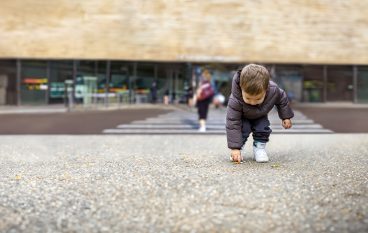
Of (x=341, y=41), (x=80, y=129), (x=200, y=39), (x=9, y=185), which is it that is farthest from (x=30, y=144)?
(x=341, y=41)

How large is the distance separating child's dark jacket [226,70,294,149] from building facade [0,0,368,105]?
17.8m

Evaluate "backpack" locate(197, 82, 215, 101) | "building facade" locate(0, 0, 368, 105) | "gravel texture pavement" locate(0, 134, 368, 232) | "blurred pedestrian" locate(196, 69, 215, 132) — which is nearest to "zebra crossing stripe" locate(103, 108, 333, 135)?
"blurred pedestrian" locate(196, 69, 215, 132)

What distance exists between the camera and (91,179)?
441 centimetres

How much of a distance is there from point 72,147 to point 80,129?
479cm

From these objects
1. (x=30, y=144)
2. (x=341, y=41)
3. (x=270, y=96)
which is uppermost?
(x=341, y=41)

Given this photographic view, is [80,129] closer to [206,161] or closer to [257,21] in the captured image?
[206,161]

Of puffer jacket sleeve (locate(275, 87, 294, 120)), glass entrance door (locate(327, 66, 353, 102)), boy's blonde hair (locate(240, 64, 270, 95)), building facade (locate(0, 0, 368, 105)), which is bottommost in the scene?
puffer jacket sleeve (locate(275, 87, 294, 120))

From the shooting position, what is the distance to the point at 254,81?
4.70m

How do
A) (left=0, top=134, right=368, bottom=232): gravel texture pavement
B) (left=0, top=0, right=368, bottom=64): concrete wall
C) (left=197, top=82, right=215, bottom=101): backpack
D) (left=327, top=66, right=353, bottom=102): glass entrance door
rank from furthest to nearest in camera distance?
(left=327, top=66, right=353, bottom=102): glass entrance door, (left=0, top=0, right=368, bottom=64): concrete wall, (left=197, top=82, right=215, bottom=101): backpack, (left=0, top=134, right=368, bottom=232): gravel texture pavement

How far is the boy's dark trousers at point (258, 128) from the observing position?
5322 mm

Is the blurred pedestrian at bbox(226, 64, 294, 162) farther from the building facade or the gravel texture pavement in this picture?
the building facade

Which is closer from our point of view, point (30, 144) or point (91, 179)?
point (91, 179)

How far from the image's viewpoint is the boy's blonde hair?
15.4 feet

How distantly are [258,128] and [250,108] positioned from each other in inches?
13.6
